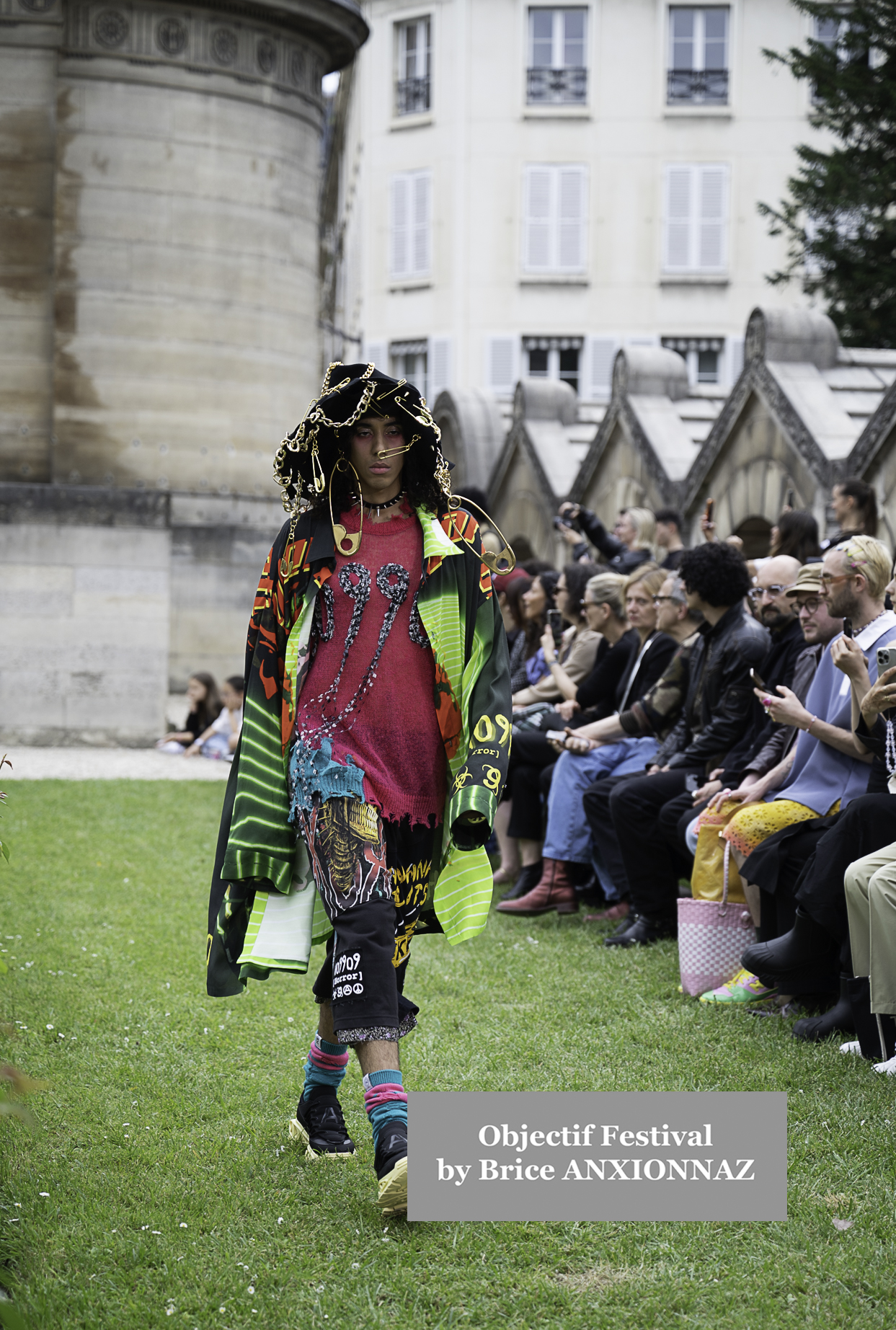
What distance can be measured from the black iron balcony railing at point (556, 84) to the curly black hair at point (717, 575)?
2952cm

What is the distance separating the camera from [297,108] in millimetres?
19656

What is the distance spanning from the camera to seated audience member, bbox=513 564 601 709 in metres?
9.35

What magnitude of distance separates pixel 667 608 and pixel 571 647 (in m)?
1.56

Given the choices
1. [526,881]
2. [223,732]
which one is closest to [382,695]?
[526,881]

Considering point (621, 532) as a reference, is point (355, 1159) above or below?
below

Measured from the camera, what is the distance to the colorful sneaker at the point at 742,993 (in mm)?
6309

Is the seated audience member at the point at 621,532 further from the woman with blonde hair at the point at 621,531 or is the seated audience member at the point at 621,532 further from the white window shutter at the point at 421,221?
the white window shutter at the point at 421,221

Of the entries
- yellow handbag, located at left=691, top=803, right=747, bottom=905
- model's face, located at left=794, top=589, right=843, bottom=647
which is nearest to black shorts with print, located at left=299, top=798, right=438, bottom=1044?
yellow handbag, located at left=691, top=803, right=747, bottom=905

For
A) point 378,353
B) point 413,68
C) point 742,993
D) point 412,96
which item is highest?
point 413,68

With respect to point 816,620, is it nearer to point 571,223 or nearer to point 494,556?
point 494,556

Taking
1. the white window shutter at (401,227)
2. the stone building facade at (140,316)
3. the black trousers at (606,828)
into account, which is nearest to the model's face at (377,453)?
the black trousers at (606,828)

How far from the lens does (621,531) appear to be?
38.5 feet

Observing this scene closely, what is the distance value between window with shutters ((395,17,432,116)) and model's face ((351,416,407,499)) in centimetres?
3273

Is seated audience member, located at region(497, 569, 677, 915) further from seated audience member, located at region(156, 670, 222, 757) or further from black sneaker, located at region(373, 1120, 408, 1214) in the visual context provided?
seated audience member, located at region(156, 670, 222, 757)
